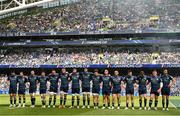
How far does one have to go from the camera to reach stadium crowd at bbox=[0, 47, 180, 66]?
47.5 metres

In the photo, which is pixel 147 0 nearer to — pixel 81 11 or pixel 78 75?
pixel 81 11

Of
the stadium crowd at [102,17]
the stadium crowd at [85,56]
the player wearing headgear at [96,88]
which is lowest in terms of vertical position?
the player wearing headgear at [96,88]

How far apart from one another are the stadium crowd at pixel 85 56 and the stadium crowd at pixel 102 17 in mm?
2735

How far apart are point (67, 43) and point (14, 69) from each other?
7.67m

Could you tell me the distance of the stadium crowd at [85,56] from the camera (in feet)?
156

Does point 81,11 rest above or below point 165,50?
above

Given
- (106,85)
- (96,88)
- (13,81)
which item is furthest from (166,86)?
(13,81)

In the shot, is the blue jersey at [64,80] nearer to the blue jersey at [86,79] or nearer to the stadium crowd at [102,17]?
the blue jersey at [86,79]

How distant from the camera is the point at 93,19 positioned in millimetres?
53750

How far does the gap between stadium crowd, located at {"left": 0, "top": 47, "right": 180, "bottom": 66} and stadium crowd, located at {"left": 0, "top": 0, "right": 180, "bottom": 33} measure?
2.73 metres

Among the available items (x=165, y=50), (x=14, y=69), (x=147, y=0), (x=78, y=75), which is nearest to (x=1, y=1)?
(x=78, y=75)

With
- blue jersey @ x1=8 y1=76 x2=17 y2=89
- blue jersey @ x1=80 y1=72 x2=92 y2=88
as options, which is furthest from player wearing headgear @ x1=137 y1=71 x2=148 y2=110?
blue jersey @ x1=8 y1=76 x2=17 y2=89

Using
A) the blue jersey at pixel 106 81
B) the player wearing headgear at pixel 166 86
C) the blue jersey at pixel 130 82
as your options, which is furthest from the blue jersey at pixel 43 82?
the player wearing headgear at pixel 166 86

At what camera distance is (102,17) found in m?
53.8
